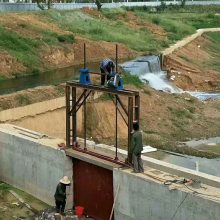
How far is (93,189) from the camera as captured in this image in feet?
51.8

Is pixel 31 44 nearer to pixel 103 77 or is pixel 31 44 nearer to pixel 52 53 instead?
pixel 52 53

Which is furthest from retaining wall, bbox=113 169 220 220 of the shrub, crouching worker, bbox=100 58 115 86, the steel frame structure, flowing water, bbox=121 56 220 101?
the shrub

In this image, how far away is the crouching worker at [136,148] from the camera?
1393cm

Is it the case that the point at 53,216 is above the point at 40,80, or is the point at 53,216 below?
below

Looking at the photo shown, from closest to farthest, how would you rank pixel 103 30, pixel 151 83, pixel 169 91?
pixel 169 91 < pixel 151 83 < pixel 103 30

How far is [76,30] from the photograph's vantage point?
46188 millimetres

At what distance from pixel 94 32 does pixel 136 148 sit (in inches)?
1351

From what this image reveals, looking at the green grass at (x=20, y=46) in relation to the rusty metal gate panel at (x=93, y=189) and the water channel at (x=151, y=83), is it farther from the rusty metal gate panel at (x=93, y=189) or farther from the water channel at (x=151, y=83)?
the rusty metal gate panel at (x=93, y=189)

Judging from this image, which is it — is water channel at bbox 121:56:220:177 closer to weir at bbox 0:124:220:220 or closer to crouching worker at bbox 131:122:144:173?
weir at bbox 0:124:220:220

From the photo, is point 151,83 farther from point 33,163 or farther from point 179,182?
point 179,182

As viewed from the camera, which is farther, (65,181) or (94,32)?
(94,32)

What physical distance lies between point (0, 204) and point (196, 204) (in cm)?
668

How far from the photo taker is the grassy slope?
1432 inches

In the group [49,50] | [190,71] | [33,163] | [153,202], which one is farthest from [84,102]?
[190,71]
